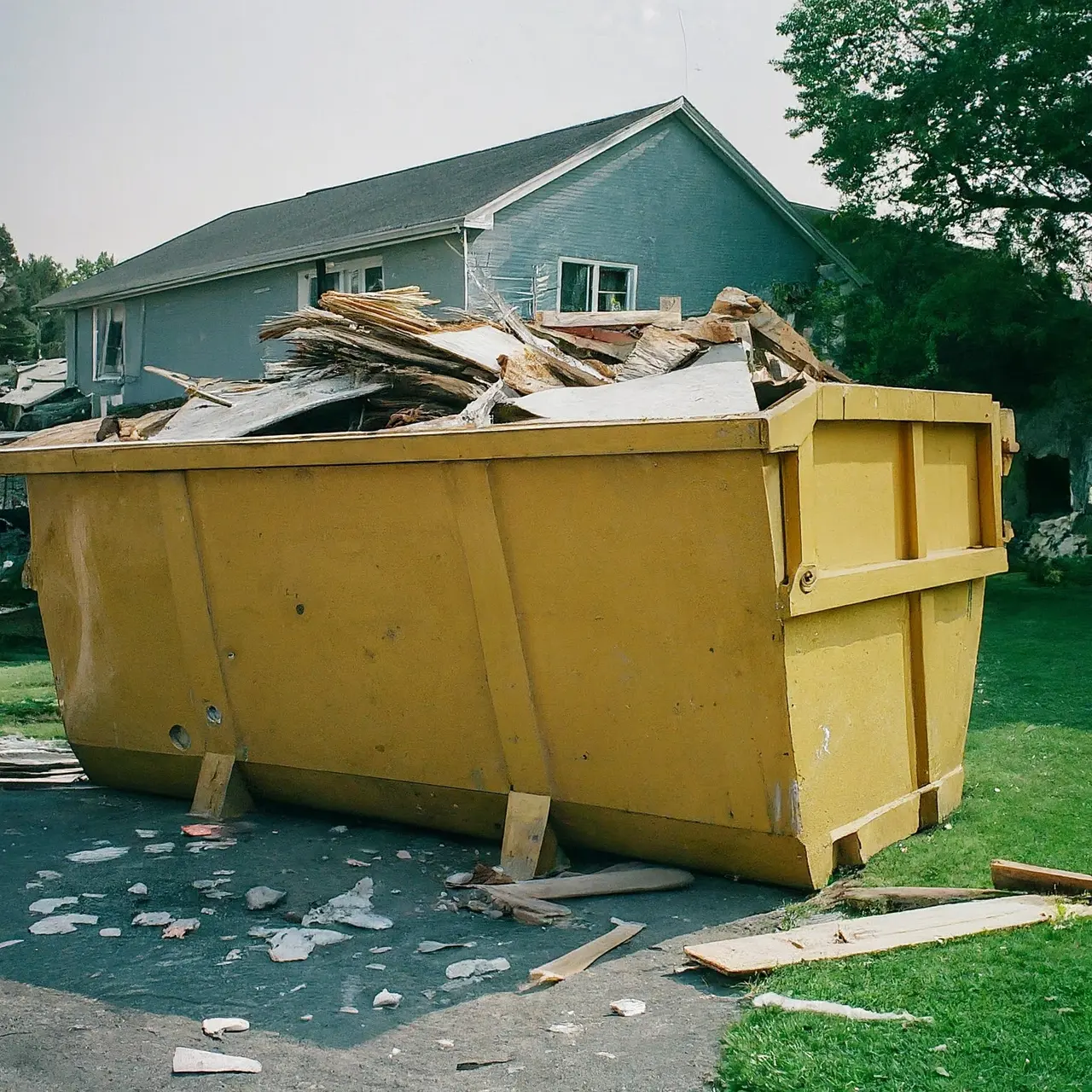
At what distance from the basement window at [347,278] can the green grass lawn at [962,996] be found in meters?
15.8

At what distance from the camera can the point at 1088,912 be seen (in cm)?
359

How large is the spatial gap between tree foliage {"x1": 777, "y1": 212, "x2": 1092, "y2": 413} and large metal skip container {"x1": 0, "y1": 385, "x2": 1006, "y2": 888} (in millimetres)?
8343

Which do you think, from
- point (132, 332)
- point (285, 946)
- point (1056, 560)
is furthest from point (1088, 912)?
point (132, 332)

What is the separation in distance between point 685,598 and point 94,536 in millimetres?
2693

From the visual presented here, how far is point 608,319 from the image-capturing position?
18.7 feet

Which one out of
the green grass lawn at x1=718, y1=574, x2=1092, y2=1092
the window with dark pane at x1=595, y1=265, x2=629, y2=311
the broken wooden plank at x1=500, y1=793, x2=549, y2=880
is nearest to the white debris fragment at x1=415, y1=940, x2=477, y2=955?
the broken wooden plank at x1=500, y1=793, x2=549, y2=880

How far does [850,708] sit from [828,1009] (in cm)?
123

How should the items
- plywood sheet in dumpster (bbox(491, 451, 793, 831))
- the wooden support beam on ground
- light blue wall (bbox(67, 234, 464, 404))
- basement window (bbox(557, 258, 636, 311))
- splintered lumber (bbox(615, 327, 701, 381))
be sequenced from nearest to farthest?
plywood sheet in dumpster (bbox(491, 451, 793, 831)) → splintered lumber (bbox(615, 327, 701, 381)) → the wooden support beam on ground → light blue wall (bbox(67, 234, 464, 404)) → basement window (bbox(557, 258, 636, 311))

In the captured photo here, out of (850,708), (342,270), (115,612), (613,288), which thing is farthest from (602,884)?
(342,270)

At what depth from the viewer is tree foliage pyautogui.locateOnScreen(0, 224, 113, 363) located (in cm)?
5016

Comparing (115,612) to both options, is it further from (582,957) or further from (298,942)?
(582,957)

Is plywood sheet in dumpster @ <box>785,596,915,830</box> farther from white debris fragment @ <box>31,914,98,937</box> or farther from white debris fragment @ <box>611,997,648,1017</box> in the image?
white debris fragment @ <box>31,914,98,937</box>

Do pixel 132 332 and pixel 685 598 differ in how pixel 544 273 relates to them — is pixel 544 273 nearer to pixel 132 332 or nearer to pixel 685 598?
pixel 132 332

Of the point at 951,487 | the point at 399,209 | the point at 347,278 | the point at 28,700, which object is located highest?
the point at 399,209
